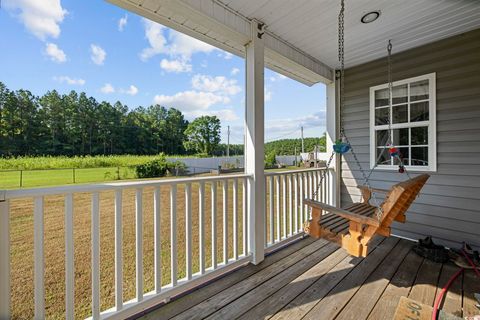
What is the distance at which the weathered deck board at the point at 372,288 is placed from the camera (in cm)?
171

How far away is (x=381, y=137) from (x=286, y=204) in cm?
187

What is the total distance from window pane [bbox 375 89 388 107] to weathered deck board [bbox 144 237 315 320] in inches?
102

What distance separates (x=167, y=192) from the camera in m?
2.26

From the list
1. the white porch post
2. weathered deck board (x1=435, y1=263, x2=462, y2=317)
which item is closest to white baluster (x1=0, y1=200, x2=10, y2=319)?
weathered deck board (x1=435, y1=263, x2=462, y2=317)

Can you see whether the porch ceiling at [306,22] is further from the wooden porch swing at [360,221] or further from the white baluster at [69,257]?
the white baluster at [69,257]

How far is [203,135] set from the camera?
2.05m

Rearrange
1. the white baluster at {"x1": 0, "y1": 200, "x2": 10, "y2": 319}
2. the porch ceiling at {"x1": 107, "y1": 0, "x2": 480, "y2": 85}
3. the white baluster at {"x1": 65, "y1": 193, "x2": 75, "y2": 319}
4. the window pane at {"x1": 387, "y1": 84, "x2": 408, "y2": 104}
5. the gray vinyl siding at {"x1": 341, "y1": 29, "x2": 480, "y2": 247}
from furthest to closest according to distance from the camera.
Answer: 1. the window pane at {"x1": 387, "y1": 84, "x2": 408, "y2": 104}
2. the gray vinyl siding at {"x1": 341, "y1": 29, "x2": 480, "y2": 247}
3. the porch ceiling at {"x1": 107, "y1": 0, "x2": 480, "y2": 85}
4. the white baluster at {"x1": 65, "y1": 193, "x2": 75, "y2": 319}
5. the white baluster at {"x1": 0, "y1": 200, "x2": 10, "y2": 319}

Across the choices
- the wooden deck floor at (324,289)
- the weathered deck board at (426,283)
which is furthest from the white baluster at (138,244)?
the weathered deck board at (426,283)

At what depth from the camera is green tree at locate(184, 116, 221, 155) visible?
1.92m

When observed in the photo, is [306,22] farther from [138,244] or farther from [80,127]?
[138,244]

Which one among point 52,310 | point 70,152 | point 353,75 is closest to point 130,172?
point 70,152

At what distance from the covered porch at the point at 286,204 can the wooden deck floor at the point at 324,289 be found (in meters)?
0.01

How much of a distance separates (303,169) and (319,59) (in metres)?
1.71

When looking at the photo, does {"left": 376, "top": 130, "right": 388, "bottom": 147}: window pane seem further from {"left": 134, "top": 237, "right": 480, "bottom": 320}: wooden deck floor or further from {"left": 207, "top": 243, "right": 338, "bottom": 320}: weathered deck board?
{"left": 207, "top": 243, "right": 338, "bottom": 320}: weathered deck board
